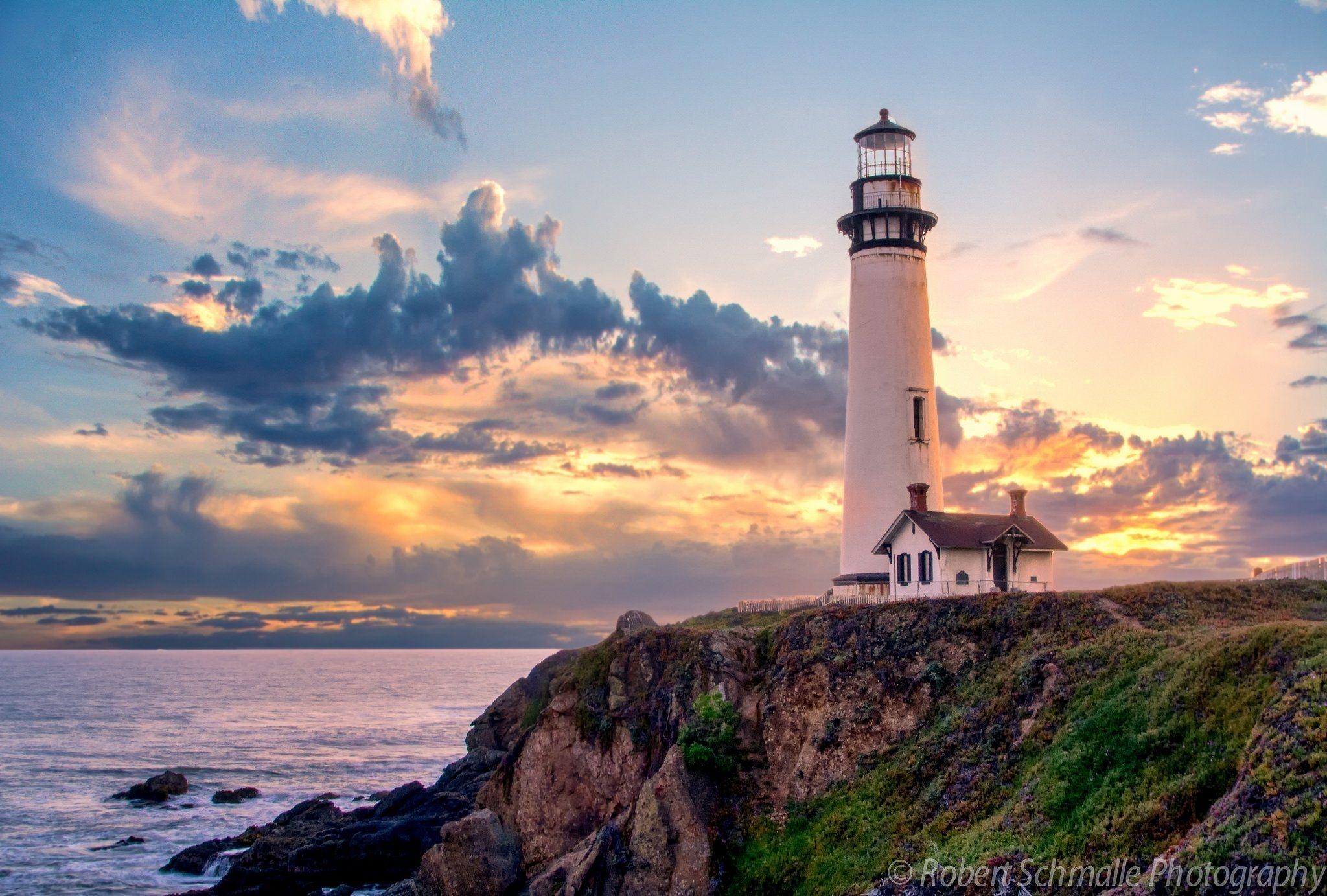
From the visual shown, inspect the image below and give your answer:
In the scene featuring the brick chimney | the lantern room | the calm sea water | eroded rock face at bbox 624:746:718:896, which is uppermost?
the lantern room

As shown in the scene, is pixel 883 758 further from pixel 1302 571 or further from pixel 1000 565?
pixel 1302 571

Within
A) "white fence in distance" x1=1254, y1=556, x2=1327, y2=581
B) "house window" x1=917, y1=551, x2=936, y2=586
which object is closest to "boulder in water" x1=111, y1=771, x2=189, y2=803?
"house window" x1=917, y1=551, x2=936, y2=586

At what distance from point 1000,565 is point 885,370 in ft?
35.0

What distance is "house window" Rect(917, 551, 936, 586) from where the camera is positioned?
4100 centimetres

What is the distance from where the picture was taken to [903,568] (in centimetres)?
4328

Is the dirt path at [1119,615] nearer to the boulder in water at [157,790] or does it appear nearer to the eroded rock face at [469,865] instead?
the eroded rock face at [469,865]

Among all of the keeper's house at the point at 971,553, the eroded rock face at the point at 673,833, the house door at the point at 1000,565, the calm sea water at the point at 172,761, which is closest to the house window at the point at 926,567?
the keeper's house at the point at 971,553

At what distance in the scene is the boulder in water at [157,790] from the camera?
60.9m

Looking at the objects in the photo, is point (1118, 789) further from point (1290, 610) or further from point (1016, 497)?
point (1016, 497)

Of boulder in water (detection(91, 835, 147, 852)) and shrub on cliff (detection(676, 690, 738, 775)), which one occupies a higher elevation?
shrub on cliff (detection(676, 690, 738, 775))

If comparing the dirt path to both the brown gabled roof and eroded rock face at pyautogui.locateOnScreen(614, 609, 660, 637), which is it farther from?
eroded rock face at pyautogui.locateOnScreen(614, 609, 660, 637)

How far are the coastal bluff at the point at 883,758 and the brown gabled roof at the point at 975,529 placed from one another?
16.9 feet

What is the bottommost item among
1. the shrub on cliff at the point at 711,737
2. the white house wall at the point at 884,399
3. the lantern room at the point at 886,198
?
the shrub on cliff at the point at 711,737

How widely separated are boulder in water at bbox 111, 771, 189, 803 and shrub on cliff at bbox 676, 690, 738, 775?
40436 millimetres
